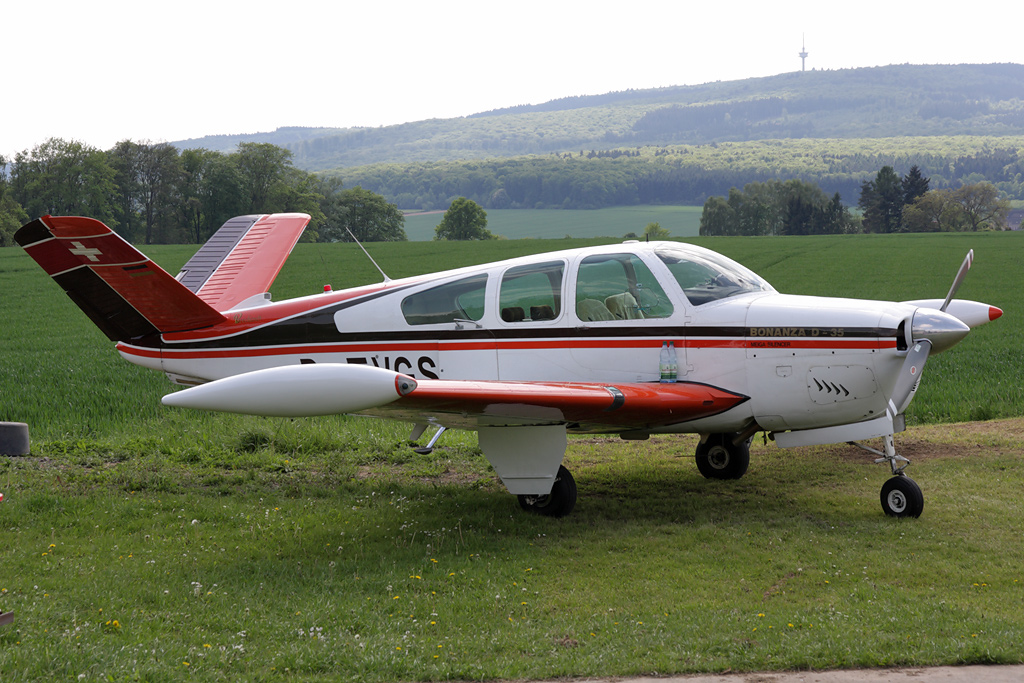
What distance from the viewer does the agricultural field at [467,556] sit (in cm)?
443

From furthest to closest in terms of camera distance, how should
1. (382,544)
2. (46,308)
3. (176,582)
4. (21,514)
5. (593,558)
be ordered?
(46,308) → (21,514) → (382,544) → (593,558) → (176,582)

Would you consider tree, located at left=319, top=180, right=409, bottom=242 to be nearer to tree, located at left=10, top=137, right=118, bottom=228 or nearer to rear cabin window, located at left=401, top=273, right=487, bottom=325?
tree, located at left=10, top=137, right=118, bottom=228

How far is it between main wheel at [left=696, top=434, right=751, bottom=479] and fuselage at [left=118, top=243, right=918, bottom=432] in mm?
1377

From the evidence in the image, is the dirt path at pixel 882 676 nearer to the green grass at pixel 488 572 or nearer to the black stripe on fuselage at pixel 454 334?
the green grass at pixel 488 572

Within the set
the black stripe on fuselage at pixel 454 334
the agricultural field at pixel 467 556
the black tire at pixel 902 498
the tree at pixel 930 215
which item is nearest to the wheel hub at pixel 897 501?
the black tire at pixel 902 498

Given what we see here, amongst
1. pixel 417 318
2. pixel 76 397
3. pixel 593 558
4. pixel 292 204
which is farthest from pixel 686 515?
pixel 292 204

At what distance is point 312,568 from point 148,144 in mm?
72776

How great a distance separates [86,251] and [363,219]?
67.0 m

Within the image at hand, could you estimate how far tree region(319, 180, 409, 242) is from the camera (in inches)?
2867

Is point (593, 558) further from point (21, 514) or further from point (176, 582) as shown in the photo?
point (21, 514)

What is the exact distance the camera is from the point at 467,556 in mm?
6273

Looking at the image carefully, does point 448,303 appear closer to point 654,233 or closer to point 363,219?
point 654,233

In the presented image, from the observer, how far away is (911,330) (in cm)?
659

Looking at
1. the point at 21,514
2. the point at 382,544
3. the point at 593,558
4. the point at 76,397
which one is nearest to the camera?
the point at 593,558
